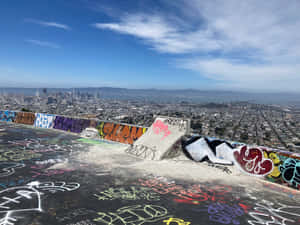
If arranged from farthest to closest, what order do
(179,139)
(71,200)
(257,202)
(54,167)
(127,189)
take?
(179,139)
(54,167)
(127,189)
(257,202)
(71,200)

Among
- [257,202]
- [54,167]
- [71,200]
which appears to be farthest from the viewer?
[54,167]

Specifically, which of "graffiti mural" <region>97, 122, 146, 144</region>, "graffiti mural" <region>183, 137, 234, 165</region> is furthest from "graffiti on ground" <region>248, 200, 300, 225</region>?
"graffiti mural" <region>97, 122, 146, 144</region>

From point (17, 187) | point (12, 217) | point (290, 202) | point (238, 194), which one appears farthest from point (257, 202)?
point (17, 187)

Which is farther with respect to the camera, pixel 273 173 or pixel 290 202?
pixel 273 173

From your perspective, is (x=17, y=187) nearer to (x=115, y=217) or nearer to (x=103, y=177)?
(x=103, y=177)

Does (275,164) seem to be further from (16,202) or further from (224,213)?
(16,202)

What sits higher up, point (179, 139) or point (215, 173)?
point (179, 139)

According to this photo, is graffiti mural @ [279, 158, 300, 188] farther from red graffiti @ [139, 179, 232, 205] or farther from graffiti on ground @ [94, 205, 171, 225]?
graffiti on ground @ [94, 205, 171, 225]
